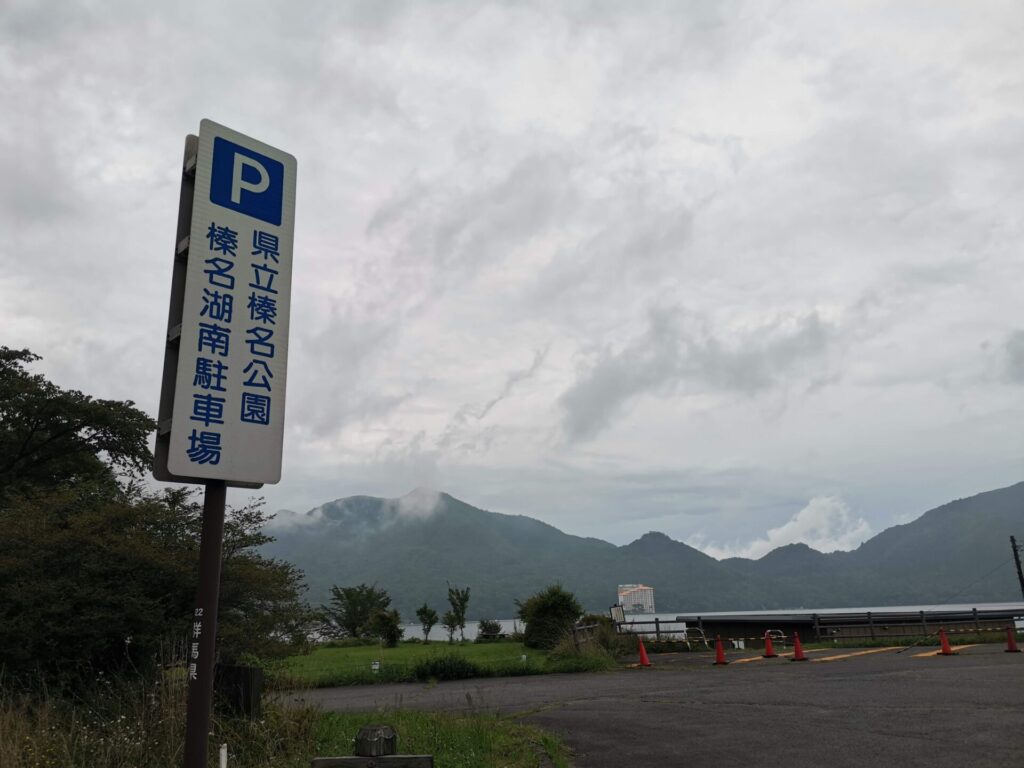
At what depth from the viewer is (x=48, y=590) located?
8016mm

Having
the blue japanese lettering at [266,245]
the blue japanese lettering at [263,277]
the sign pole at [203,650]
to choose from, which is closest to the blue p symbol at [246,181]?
the blue japanese lettering at [266,245]

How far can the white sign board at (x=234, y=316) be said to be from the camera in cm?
480

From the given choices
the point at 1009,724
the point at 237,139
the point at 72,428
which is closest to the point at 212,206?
the point at 237,139

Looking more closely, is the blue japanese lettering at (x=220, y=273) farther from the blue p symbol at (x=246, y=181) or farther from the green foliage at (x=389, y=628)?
the green foliage at (x=389, y=628)

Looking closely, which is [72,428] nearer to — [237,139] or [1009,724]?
[237,139]

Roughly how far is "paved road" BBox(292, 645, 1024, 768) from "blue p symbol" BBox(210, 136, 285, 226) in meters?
6.37

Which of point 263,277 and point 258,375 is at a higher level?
point 263,277

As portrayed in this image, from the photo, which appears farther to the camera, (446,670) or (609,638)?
(609,638)

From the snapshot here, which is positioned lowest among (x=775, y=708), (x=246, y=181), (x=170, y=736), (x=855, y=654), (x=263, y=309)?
(x=855, y=654)

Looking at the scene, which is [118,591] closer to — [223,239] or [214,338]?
[214,338]

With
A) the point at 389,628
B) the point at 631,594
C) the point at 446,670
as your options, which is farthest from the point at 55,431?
the point at 631,594

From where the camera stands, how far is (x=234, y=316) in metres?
5.16

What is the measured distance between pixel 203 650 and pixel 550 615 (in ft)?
64.4

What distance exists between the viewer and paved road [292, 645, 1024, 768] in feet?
23.9
